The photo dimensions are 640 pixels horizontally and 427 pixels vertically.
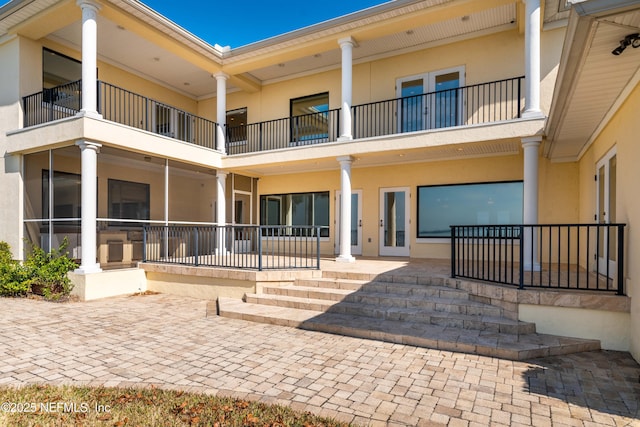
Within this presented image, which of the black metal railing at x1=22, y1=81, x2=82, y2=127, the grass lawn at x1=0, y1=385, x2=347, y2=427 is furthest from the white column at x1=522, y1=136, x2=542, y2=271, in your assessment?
the black metal railing at x1=22, y1=81, x2=82, y2=127

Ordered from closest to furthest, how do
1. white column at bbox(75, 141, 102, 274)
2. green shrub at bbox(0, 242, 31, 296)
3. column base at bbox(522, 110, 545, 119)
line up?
column base at bbox(522, 110, 545, 119), white column at bbox(75, 141, 102, 274), green shrub at bbox(0, 242, 31, 296)

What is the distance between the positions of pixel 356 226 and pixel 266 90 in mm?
6509

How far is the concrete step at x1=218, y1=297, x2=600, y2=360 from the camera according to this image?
15.7 feet

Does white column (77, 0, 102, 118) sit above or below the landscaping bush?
above

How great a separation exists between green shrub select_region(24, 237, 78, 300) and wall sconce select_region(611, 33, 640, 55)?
35.7ft

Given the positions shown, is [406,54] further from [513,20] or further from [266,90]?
[266,90]

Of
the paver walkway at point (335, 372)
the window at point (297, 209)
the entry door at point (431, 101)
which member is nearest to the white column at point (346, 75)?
the entry door at point (431, 101)

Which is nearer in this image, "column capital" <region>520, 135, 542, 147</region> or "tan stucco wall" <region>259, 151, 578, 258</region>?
"column capital" <region>520, 135, 542, 147</region>

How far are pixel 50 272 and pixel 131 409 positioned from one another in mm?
7054

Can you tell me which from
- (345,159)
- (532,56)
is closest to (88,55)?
(345,159)

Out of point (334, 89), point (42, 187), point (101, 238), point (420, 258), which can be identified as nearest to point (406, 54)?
point (334, 89)

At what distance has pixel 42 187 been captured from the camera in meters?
10.4

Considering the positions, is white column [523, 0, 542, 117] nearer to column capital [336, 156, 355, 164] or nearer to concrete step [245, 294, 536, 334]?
column capital [336, 156, 355, 164]

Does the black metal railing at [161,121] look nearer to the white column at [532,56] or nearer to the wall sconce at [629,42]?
the white column at [532,56]
